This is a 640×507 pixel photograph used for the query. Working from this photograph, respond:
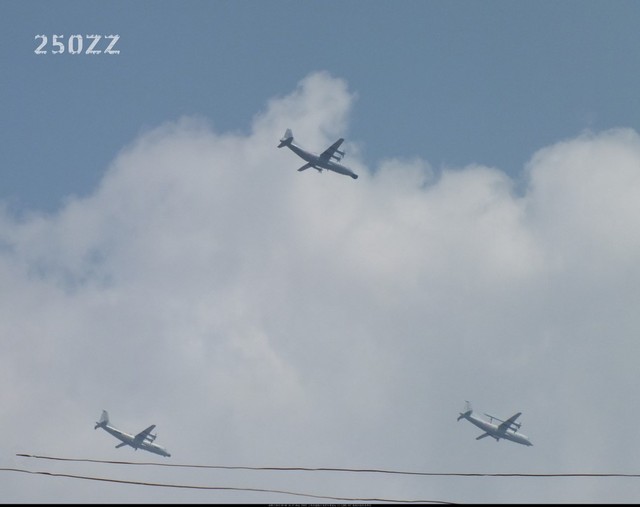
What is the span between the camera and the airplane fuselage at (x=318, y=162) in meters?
101

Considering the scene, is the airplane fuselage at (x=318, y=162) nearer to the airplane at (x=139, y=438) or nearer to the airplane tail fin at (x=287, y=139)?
the airplane tail fin at (x=287, y=139)

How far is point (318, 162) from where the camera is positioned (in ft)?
336

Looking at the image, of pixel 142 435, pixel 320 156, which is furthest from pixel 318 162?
pixel 142 435

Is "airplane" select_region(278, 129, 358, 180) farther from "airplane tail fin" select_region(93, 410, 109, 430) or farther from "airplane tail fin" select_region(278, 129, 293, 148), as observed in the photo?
"airplane tail fin" select_region(93, 410, 109, 430)

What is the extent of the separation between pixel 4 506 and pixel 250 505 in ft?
13.4

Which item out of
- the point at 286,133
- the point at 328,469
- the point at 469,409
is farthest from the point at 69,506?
the point at 469,409

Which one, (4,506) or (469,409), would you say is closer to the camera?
(4,506)

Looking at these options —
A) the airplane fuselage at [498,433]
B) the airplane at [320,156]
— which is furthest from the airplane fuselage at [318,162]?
the airplane fuselage at [498,433]

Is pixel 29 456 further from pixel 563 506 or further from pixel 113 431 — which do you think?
pixel 113 431

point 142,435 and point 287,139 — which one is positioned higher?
point 287,139

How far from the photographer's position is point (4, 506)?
48.1 ft

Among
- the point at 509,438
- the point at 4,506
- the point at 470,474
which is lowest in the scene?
the point at 4,506

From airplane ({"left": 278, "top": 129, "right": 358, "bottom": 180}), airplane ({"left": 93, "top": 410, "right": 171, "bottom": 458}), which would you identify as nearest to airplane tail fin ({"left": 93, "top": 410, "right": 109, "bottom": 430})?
airplane ({"left": 93, "top": 410, "right": 171, "bottom": 458})

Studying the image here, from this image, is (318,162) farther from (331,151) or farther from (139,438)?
(139,438)
